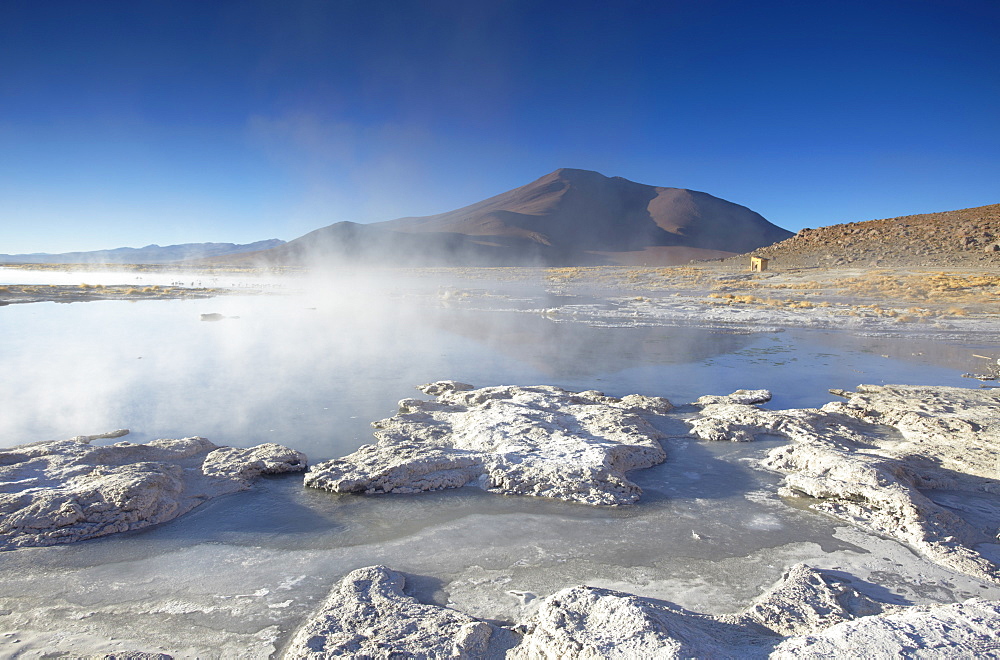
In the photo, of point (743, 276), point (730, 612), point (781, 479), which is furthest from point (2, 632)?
point (743, 276)

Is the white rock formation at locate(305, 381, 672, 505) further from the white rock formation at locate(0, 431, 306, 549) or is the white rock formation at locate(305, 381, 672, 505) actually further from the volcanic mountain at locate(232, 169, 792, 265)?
the volcanic mountain at locate(232, 169, 792, 265)

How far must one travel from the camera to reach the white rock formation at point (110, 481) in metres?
3.28

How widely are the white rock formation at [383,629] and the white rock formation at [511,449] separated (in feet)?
4.53

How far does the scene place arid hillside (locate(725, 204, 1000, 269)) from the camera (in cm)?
2714

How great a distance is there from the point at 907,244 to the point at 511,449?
114 ft

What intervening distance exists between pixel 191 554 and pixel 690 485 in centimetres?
346

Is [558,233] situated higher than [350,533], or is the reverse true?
[558,233]

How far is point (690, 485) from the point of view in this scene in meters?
4.19

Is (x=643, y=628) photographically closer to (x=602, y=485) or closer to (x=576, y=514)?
(x=576, y=514)

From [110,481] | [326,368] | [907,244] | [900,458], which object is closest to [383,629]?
[110,481]

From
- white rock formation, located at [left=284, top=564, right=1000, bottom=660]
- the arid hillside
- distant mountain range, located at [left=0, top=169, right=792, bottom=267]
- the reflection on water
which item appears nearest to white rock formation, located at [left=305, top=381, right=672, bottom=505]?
the reflection on water

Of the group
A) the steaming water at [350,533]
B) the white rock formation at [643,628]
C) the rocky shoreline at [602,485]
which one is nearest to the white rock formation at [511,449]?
the rocky shoreline at [602,485]

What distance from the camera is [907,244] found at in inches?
1185

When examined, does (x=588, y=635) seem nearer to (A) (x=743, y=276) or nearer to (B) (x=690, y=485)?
(B) (x=690, y=485)
